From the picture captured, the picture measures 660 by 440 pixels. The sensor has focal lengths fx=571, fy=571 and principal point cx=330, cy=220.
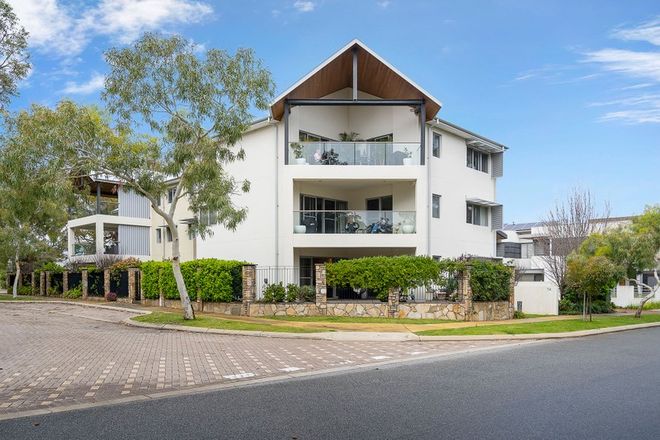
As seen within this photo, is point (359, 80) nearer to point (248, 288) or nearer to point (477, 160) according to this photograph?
Answer: point (477, 160)

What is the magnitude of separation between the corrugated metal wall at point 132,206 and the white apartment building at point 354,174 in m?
13.4

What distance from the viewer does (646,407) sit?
7.92 metres

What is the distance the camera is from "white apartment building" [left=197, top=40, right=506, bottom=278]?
26.1 metres

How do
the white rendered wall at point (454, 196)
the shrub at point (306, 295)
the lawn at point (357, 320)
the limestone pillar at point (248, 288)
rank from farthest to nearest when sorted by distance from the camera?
the white rendered wall at point (454, 196) → the shrub at point (306, 295) → the limestone pillar at point (248, 288) → the lawn at point (357, 320)

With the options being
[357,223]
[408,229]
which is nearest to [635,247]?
[408,229]

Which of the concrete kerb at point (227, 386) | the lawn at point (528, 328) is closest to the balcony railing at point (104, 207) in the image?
the lawn at point (528, 328)

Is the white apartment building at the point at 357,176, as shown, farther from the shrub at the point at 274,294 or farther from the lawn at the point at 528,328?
the lawn at the point at 528,328

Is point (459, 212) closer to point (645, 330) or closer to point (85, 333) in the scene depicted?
point (645, 330)

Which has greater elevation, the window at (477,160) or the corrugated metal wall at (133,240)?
the window at (477,160)

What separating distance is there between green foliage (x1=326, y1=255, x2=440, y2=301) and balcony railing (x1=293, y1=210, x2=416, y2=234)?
3.88 meters

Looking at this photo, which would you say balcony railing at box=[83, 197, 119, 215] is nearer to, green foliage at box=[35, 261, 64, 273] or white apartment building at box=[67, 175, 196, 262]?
white apartment building at box=[67, 175, 196, 262]

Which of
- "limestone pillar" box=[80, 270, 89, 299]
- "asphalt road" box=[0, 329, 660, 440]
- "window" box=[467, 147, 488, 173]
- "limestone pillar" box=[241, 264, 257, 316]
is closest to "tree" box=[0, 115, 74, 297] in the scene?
"limestone pillar" box=[241, 264, 257, 316]

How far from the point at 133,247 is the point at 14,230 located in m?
8.33

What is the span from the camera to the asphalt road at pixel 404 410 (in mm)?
6652
